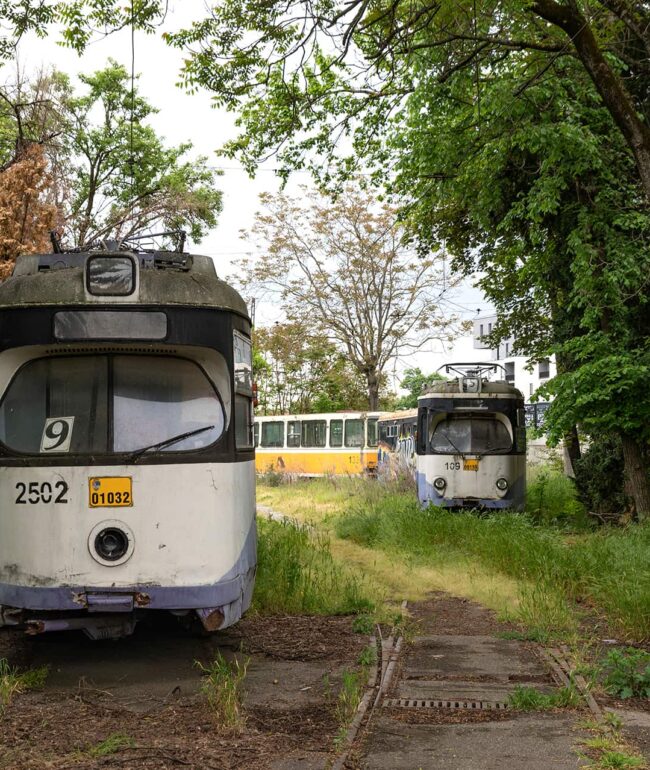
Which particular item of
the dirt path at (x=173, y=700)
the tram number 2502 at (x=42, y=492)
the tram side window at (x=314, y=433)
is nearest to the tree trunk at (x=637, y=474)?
the dirt path at (x=173, y=700)

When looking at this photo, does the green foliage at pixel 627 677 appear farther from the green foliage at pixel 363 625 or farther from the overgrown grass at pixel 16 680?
the overgrown grass at pixel 16 680

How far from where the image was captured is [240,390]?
25.6ft

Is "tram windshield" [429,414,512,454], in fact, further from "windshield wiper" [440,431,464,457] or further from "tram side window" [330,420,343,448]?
"tram side window" [330,420,343,448]

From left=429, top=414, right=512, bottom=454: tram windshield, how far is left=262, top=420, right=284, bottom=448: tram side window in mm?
20605

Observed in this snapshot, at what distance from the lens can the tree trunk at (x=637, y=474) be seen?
1628cm

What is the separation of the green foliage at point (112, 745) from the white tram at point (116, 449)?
1.27 m

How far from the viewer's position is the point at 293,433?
125ft

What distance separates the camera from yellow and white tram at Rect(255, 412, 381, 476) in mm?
34812

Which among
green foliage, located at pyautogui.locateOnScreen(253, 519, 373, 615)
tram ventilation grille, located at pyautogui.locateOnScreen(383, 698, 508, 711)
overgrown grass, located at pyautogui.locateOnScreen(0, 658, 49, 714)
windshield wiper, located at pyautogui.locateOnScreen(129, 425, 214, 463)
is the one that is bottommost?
tram ventilation grille, located at pyautogui.locateOnScreen(383, 698, 508, 711)

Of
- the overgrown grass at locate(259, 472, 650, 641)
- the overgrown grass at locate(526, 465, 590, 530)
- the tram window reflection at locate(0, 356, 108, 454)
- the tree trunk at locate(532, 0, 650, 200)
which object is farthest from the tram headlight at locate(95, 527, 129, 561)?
the overgrown grass at locate(526, 465, 590, 530)

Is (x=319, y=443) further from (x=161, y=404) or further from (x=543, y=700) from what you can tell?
(x=543, y=700)

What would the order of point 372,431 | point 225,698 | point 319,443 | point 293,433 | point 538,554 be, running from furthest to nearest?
point 293,433 < point 319,443 < point 372,431 < point 538,554 < point 225,698

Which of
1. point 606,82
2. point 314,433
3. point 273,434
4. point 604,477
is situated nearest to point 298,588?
point 606,82

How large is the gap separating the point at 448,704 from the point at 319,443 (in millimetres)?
29692
